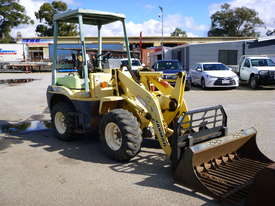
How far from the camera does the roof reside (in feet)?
18.6

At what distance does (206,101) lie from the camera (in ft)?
38.9

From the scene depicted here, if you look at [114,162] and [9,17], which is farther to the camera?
[9,17]

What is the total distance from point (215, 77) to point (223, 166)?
39.1 ft

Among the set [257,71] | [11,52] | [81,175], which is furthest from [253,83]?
[11,52]

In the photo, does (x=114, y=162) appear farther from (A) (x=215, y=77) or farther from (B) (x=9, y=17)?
(B) (x=9, y=17)

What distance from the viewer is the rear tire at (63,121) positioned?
6066 millimetres

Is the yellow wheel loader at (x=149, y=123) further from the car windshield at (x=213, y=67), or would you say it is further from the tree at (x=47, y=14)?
the tree at (x=47, y=14)

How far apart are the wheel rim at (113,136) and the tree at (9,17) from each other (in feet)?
187

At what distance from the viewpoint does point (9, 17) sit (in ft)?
181

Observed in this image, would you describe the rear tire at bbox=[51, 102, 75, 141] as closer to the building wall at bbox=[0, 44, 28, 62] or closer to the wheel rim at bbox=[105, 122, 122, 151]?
the wheel rim at bbox=[105, 122, 122, 151]

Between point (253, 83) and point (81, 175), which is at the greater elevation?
point (253, 83)

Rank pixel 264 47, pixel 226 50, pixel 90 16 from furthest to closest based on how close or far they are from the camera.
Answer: pixel 226 50, pixel 264 47, pixel 90 16

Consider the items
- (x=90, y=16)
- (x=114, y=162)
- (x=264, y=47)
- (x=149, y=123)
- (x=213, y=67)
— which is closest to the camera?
(x=114, y=162)

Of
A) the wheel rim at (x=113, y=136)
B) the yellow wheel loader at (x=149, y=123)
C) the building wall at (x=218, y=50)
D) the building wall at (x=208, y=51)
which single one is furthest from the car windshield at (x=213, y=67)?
the wheel rim at (x=113, y=136)
